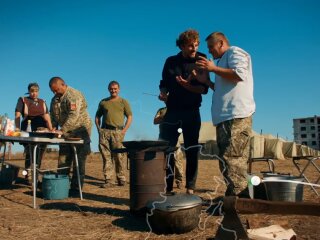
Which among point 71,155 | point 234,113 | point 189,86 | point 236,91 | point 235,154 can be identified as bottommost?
point 71,155

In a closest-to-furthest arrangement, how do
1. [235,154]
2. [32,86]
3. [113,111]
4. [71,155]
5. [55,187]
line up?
[235,154], [55,187], [71,155], [113,111], [32,86]

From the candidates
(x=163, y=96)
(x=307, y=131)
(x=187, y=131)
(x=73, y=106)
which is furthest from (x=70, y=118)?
(x=307, y=131)

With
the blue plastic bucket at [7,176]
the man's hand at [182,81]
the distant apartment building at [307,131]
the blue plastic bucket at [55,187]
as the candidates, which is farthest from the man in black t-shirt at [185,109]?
the distant apartment building at [307,131]

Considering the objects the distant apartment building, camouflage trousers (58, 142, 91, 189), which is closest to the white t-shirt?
camouflage trousers (58, 142, 91, 189)

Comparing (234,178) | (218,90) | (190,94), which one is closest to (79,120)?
(190,94)

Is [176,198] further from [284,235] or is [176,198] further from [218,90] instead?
[218,90]

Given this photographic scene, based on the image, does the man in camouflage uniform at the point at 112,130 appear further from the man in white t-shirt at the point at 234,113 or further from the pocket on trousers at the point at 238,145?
the pocket on trousers at the point at 238,145

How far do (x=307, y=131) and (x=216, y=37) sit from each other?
85.2 metres

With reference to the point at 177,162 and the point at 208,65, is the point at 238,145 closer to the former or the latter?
the point at 208,65

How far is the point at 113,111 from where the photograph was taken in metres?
6.86

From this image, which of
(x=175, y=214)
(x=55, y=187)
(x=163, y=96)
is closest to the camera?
(x=175, y=214)

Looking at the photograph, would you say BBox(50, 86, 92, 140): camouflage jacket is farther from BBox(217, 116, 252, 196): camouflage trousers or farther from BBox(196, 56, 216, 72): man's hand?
BBox(217, 116, 252, 196): camouflage trousers

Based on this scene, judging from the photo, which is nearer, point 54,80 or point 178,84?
point 178,84

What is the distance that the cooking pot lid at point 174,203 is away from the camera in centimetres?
319
